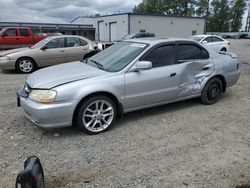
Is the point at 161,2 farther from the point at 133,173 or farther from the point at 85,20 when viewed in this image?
the point at 133,173

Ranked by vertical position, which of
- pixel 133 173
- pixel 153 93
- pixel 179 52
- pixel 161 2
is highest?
pixel 161 2

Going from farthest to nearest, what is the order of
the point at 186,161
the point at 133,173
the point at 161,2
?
the point at 161,2 → the point at 186,161 → the point at 133,173

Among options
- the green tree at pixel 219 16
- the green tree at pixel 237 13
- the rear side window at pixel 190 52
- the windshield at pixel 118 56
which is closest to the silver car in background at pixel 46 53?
the windshield at pixel 118 56

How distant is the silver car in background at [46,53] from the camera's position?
946 cm

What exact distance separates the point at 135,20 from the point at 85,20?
54.5 ft

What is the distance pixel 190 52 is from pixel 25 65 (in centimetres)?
684

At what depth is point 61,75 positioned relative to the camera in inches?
A: 167

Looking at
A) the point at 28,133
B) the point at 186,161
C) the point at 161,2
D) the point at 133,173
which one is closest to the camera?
the point at 133,173

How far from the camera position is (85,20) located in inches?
1869

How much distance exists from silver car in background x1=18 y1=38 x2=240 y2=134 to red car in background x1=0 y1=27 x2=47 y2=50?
10794mm

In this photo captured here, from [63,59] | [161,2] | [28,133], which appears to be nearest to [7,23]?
[63,59]

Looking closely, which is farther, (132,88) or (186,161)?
(132,88)

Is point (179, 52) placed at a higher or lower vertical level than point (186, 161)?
higher

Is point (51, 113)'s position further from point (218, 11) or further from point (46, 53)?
point (218, 11)
